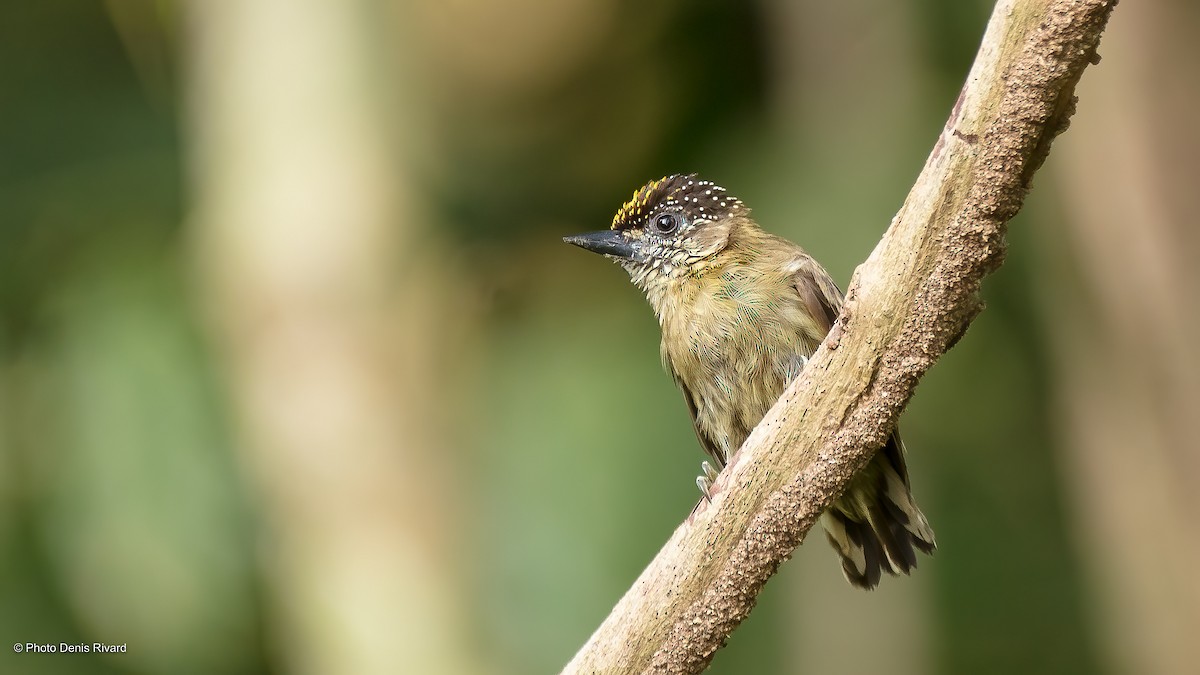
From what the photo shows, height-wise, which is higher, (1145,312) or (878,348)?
(878,348)

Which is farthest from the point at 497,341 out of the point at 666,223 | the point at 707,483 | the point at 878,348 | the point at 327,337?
the point at 878,348

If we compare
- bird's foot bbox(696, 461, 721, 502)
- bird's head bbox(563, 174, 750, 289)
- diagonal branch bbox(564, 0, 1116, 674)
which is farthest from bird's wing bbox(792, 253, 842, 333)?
diagonal branch bbox(564, 0, 1116, 674)

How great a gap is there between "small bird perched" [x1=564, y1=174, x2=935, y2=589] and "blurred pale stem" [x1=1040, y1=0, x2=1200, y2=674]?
111 inches

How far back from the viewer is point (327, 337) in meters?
7.40

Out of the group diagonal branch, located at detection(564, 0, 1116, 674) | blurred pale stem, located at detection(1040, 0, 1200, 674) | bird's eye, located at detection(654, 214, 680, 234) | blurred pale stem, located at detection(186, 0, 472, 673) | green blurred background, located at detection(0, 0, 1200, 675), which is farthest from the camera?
blurred pale stem, located at detection(186, 0, 472, 673)

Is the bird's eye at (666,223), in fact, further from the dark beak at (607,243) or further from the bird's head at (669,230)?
the dark beak at (607,243)

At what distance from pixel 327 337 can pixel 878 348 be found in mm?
5192

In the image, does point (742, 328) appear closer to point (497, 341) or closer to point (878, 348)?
point (878, 348)

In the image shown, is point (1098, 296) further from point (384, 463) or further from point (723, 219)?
point (384, 463)

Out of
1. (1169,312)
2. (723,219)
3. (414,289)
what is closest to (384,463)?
(414,289)

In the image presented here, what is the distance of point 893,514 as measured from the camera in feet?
12.7

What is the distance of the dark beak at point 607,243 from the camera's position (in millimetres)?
4352

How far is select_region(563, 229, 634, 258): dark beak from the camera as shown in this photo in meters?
4.35

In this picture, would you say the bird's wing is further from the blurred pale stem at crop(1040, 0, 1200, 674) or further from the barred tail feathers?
the blurred pale stem at crop(1040, 0, 1200, 674)
